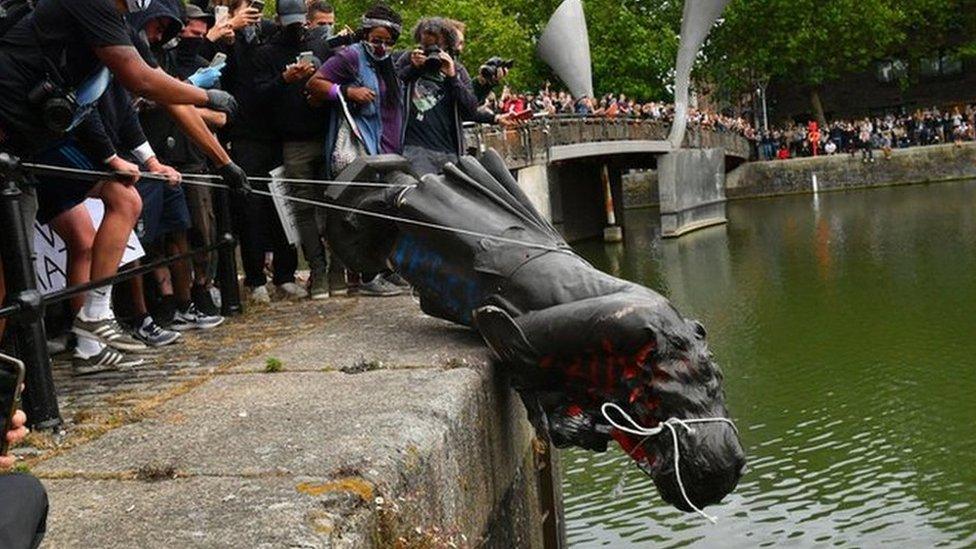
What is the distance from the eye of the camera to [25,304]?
348 centimetres

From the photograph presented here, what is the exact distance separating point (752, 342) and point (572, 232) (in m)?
18.7

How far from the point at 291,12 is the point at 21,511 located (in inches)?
194

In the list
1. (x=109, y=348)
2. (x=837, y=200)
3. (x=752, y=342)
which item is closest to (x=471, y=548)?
(x=109, y=348)

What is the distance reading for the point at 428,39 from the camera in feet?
22.0

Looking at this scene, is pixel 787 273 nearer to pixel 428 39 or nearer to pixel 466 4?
pixel 428 39

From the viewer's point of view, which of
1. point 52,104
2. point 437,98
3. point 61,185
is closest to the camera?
point 52,104

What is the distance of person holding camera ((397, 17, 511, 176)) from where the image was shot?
262 inches

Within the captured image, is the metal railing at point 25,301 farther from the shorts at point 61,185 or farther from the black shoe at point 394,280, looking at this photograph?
the black shoe at point 394,280

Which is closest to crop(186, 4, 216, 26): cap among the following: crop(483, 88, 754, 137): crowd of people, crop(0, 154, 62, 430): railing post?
crop(0, 154, 62, 430): railing post

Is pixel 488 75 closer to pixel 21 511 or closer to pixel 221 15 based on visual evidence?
pixel 221 15

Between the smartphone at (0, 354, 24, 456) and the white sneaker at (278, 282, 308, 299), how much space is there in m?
4.66

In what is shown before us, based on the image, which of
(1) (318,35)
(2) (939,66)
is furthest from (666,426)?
(2) (939,66)

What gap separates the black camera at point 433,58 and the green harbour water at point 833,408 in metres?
2.54

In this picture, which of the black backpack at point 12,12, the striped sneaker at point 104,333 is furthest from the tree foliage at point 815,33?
the black backpack at point 12,12
